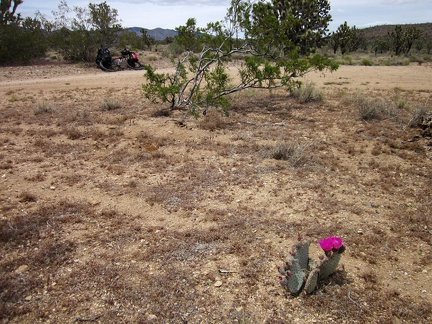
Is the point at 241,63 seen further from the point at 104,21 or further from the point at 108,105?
the point at 104,21

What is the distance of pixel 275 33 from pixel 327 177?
17.2 ft

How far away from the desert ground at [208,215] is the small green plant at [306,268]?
100 mm

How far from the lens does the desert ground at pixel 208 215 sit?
9.29 feet

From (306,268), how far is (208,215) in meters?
1.48

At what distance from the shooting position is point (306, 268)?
3.01 m

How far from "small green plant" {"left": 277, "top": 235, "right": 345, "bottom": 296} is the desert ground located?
0.33 ft

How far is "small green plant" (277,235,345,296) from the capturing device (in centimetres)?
286

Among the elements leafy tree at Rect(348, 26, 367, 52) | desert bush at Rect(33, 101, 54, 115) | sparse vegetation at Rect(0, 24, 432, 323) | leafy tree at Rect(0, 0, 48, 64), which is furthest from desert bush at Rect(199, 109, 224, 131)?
leafy tree at Rect(348, 26, 367, 52)

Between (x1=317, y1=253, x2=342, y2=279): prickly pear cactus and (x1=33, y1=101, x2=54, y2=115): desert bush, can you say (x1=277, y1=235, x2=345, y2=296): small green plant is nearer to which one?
(x1=317, y1=253, x2=342, y2=279): prickly pear cactus

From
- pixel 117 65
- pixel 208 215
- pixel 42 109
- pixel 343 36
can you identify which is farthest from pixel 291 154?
pixel 343 36

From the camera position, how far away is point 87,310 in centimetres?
275

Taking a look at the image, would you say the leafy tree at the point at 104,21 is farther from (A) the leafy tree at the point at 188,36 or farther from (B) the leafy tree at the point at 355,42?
(B) the leafy tree at the point at 355,42

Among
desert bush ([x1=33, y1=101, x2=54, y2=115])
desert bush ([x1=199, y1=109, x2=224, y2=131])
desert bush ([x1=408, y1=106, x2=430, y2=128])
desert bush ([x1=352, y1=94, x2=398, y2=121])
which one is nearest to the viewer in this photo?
desert bush ([x1=408, y1=106, x2=430, y2=128])

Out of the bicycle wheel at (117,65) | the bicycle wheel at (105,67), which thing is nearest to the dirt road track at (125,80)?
the bicycle wheel at (105,67)
